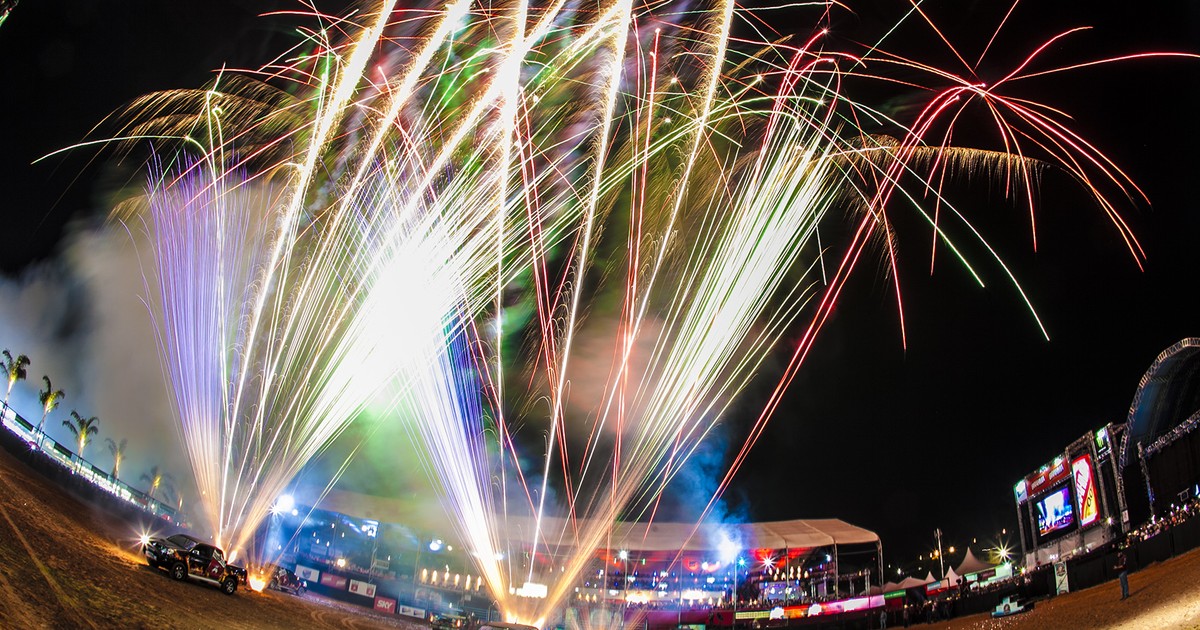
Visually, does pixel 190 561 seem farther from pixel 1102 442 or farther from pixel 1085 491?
pixel 1085 491

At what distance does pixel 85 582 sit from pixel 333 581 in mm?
28770

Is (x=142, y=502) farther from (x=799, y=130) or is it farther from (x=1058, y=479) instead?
(x=1058, y=479)

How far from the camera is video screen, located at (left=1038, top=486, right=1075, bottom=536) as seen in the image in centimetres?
4081

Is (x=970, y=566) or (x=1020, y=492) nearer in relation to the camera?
(x=1020, y=492)

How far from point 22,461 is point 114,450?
1946 inches

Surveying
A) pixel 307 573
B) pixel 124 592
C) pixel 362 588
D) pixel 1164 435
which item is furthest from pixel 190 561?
pixel 1164 435

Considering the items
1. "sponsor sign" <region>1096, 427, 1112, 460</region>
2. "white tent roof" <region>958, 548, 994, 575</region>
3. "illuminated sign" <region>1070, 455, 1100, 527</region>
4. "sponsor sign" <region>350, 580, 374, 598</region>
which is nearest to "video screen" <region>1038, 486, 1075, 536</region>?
"illuminated sign" <region>1070, 455, 1100, 527</region>

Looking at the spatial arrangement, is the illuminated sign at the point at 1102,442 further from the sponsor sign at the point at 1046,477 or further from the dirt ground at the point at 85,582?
the dirt ground at the point at 85,582

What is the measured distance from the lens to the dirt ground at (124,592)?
11.9m

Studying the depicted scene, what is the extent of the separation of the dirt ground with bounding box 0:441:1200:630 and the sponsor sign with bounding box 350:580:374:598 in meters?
12.6

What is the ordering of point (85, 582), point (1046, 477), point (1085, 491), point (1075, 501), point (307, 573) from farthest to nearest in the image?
point (1046, 477)
point (1075, 501)
point (307, 573)
point (1085, 491)
point (85, 582)

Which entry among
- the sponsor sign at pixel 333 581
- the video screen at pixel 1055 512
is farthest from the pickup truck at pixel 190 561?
the video screen at pixel 1055 512

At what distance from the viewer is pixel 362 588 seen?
4175cm

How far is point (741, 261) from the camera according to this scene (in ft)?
61.5
